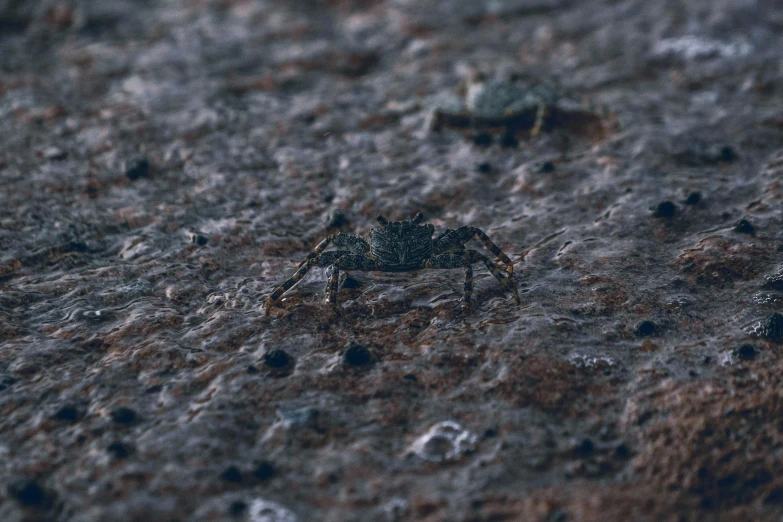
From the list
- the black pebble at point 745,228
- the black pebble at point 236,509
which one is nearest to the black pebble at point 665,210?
the black pebble at point 745,228

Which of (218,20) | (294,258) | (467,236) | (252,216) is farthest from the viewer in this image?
(218,20)

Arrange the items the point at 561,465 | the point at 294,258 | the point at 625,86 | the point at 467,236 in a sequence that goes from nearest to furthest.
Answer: the point at 561,465 → the point at 467,236 → the point at 294,258 → the point at 625,86

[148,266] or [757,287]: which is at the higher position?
[148,266]

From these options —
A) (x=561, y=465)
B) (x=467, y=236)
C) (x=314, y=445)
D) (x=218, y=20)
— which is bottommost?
(x=561, y=465)

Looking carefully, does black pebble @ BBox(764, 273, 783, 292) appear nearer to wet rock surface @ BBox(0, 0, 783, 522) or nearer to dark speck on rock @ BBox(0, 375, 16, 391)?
wet rock surface @ BBox(0, 0, 783, 522)

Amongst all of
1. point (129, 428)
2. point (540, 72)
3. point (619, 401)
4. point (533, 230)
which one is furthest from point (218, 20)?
point (619, 401)

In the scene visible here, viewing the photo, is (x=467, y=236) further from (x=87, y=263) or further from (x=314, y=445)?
(x=87, y=263)
